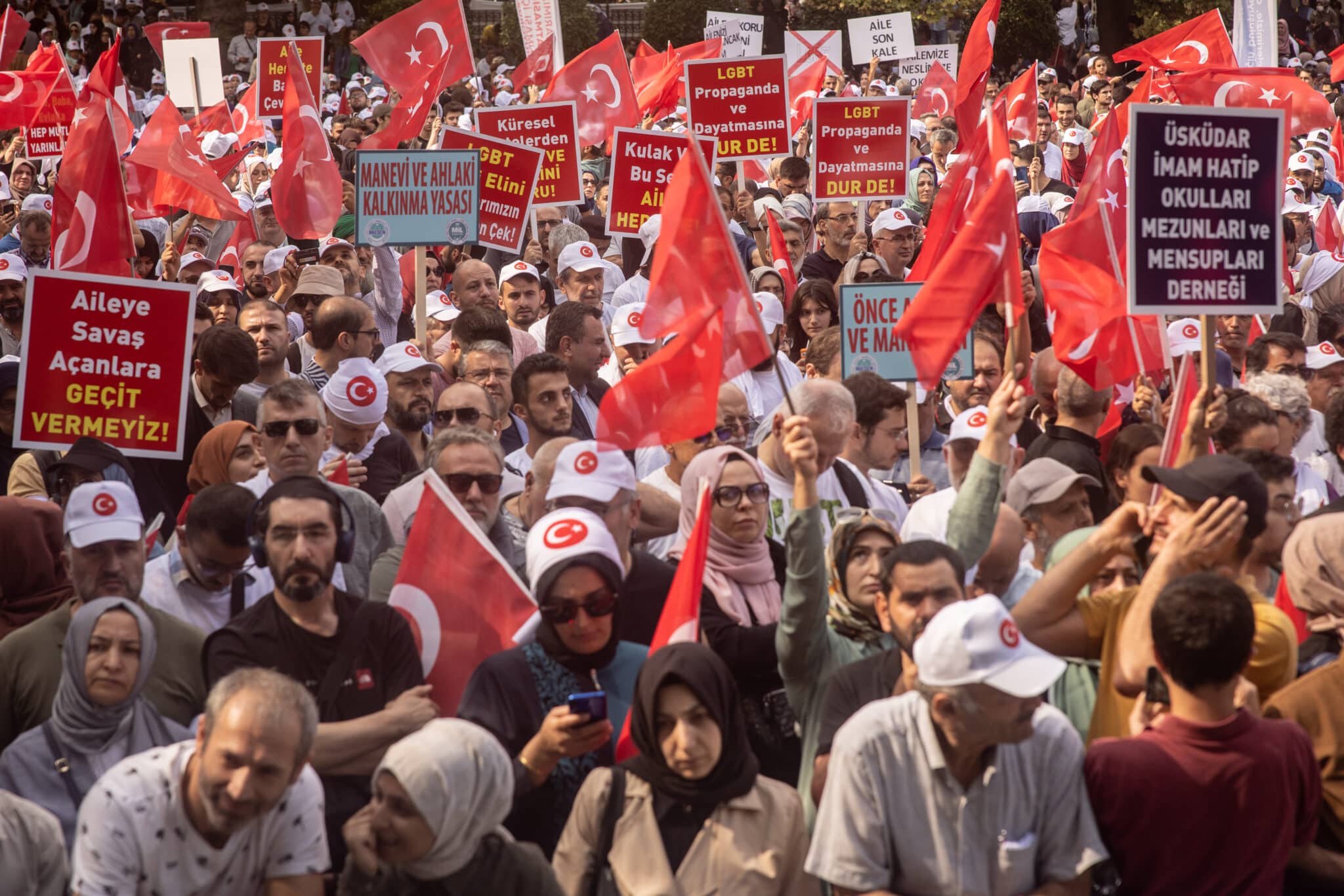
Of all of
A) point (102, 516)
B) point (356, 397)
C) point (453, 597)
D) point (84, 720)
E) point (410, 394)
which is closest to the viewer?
point (84, 720)

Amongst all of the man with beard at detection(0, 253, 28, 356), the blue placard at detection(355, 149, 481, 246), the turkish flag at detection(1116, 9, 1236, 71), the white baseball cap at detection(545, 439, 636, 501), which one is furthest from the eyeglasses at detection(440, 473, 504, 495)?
the turkish flag at detection(1116, 9, 1236, 71)

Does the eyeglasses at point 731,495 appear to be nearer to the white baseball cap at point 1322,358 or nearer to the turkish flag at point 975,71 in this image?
the white baseball cap at point 1322,358

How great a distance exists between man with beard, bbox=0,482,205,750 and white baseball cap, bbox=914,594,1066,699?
6.98ft

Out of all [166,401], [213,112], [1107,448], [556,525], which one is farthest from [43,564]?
[213,112]

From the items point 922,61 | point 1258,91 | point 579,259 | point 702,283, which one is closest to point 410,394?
point 702,283

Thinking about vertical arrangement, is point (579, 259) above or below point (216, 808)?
above

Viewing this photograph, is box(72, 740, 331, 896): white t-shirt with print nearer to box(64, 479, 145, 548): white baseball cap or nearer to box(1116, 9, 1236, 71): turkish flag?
box(64, 479, 145, 548): white baseball cap

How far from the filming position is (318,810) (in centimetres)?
414

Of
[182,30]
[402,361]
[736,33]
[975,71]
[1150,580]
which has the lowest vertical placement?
[1150,580]

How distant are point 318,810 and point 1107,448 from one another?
464 cm

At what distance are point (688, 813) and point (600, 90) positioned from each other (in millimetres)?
11591

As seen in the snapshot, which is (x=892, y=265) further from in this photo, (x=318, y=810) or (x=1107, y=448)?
(x=318, y=810)

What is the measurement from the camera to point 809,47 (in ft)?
62.5

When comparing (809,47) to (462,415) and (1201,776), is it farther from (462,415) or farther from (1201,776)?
(1201,776)
